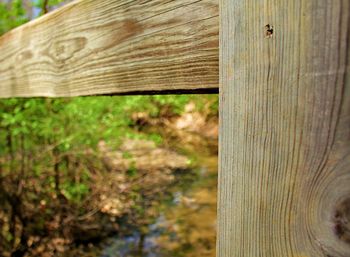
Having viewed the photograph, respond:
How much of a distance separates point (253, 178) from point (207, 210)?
631 centimetres

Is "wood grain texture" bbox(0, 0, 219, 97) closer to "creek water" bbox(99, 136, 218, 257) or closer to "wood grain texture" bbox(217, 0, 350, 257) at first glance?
"wood grain texture" bbox(217, 0, 350, 257)

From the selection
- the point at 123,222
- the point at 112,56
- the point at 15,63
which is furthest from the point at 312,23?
the point at 123,222

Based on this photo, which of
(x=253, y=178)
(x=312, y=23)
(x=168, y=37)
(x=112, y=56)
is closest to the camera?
(x=312, y=23)

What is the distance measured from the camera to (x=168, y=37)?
792 mm

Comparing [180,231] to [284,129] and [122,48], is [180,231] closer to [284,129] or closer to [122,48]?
[122,48]

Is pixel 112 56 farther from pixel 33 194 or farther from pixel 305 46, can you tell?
pixel 33 194

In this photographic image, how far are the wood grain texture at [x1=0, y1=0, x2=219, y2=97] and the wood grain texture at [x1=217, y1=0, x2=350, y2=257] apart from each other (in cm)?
11

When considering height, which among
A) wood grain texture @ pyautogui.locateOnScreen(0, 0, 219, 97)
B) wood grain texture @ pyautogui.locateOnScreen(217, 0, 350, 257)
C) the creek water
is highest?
wood grain texture @ pyautogui.locateOnScreen(0, 0, 219, 97)

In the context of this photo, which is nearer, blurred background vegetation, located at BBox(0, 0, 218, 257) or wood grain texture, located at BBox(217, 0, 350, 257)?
wood grain texture, located at BBox(217, 0, 350, 257)

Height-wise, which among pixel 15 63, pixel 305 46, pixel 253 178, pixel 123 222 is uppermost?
pixel 15 63

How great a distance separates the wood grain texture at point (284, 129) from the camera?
1.53ft

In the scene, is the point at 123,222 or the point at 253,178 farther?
the point at 123,222

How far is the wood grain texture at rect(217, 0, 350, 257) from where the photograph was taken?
0.47 meters

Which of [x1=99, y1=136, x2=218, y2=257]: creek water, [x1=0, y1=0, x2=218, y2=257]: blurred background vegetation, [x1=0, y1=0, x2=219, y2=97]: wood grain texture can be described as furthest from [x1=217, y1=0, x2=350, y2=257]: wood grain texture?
[x1=99, y1=136, x2=218, y2=257]: creek water
